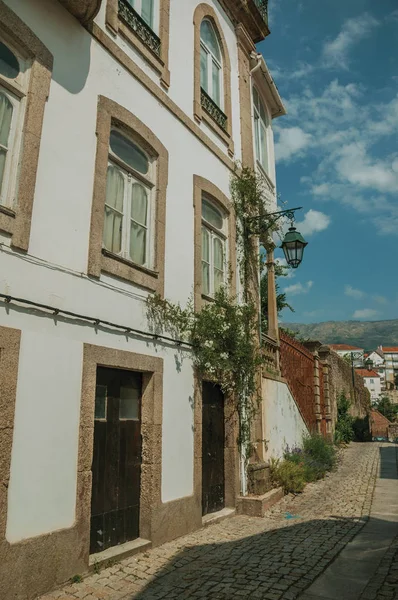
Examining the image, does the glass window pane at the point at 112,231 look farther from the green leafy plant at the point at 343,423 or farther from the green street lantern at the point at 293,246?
the green leafy plant at the point at 343,423

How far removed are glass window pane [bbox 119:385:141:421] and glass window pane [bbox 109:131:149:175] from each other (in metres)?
2.98

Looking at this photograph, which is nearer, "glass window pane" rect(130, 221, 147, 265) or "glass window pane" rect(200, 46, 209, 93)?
"glass window pane" rect(130, 221, 147, 265)

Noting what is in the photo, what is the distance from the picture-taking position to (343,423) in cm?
1944

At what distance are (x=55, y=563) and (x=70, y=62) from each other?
522cm

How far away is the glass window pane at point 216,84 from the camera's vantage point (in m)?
9.21

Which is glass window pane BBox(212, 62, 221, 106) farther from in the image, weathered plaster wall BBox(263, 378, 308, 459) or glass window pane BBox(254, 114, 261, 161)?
weathered plaster wall BBox(263, 378, 308, 459)

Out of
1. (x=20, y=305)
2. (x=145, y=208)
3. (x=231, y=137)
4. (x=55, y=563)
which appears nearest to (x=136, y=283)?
(x=145, y=208)

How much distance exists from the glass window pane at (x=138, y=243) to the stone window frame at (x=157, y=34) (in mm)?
2523

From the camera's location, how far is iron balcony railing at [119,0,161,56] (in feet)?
21.4

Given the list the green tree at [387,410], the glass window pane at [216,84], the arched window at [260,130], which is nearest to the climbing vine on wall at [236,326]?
the glass window pane at [216,84]

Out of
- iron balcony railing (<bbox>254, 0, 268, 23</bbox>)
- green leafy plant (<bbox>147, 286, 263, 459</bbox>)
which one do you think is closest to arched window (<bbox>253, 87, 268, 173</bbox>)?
iron balcony railing (<bbox>254, 0, 268, 23</bbox>)

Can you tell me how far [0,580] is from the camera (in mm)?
3742

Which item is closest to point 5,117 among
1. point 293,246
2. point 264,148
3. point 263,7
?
point 293,246

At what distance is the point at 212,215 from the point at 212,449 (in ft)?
13.2
